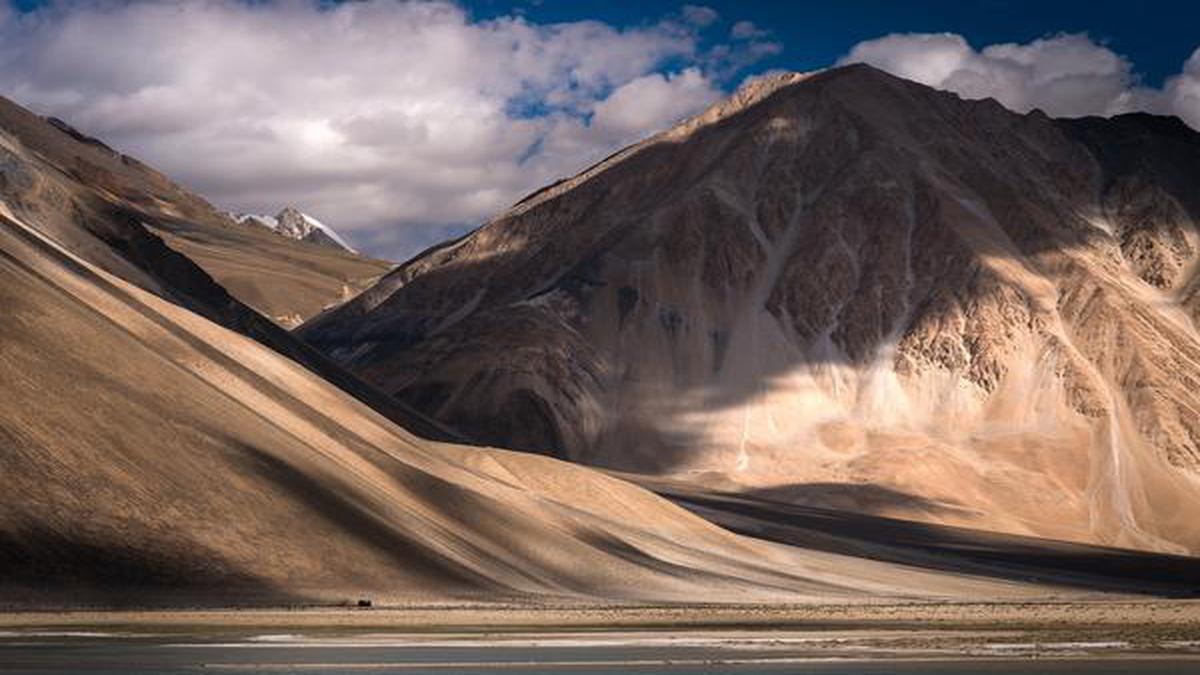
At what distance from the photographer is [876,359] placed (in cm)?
18350

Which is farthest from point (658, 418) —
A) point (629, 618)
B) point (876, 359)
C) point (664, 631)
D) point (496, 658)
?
point (496, 658)

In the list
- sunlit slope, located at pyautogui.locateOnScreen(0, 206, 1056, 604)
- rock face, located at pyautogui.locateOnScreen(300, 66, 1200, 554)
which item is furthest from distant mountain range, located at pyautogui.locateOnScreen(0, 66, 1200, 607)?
rock face, located at pyautogui.locateOnScreen(300, 66, 1200, 554)

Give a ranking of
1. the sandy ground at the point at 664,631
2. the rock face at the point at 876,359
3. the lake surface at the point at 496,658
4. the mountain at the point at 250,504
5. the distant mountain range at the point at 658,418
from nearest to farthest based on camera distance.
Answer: the lake surface at the point at 496,658, the sandy ground at the point at 664,631, the mountain at the point at 250,504, the distant mountain range at the point at 658,418, the rock face at the point at 876,359

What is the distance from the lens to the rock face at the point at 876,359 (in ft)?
538

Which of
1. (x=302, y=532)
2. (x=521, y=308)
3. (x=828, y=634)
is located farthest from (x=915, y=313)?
(x=828, y=634)

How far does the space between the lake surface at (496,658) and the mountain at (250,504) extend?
1482 centimetres

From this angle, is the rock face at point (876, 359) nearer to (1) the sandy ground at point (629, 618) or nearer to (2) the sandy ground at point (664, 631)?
(1) the sandy ground at point (629, 618)

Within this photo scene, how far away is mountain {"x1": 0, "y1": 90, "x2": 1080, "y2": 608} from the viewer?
5928 cm

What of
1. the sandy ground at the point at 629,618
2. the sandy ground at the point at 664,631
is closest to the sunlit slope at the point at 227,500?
the sandy ground at the point at 629,618

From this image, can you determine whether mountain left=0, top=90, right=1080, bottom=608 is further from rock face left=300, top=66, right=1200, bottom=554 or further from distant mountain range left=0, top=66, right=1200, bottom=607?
rock face left=300, top=66, right=1200, bottom=554

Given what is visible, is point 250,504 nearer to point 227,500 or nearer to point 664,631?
point 227,500

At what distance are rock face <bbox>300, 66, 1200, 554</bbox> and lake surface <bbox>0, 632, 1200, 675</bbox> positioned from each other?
116026 mm

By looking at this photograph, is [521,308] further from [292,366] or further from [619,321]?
[292,366]

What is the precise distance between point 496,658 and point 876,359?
148 m
